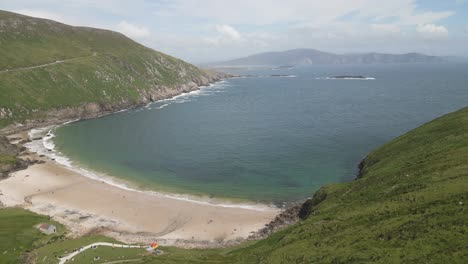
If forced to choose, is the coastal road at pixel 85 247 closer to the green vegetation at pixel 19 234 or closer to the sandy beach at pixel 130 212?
the sandy beach at pixel 130 212

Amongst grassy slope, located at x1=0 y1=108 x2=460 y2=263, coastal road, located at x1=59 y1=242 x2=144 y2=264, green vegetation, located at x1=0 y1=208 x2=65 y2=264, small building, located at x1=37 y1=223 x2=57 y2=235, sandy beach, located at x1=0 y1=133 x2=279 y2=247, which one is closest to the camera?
grassy slope, located at x1=0 y1=108 x2=460 y2=263

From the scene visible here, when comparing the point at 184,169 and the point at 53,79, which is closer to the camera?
the point at 184,169

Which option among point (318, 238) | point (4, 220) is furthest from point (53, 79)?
point (318, 238)

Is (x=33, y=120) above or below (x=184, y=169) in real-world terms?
above

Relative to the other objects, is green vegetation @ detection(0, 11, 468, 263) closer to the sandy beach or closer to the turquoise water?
the sandy beach

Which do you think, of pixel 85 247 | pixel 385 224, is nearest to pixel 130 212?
pixel 85 247

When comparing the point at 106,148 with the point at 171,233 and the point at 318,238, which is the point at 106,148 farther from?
the point at 318,238

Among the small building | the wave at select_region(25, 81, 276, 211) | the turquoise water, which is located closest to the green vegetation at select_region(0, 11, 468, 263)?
the small building
